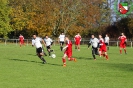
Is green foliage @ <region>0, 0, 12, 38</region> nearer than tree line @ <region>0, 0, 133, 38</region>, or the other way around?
green foliage @ <region>0, 0, 12, 38</region>

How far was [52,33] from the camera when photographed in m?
73.4

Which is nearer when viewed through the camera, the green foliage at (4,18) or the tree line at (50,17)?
the green foliage at (4,18)

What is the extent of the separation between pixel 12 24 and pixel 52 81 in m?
59.8

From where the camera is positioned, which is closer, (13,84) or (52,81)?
(13,84)

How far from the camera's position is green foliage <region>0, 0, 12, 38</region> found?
227ft

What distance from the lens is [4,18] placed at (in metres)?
70.3

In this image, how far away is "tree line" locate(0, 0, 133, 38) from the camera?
70.1 meters

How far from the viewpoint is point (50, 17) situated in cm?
7031

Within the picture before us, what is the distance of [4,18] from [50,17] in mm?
8894

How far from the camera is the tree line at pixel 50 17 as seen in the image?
70.1m

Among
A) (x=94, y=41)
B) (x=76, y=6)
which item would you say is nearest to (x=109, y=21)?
(x=76, y=6)

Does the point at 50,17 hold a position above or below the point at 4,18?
above

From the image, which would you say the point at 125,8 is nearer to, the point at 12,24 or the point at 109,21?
the point at 109,21

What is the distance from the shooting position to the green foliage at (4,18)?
6931cm
